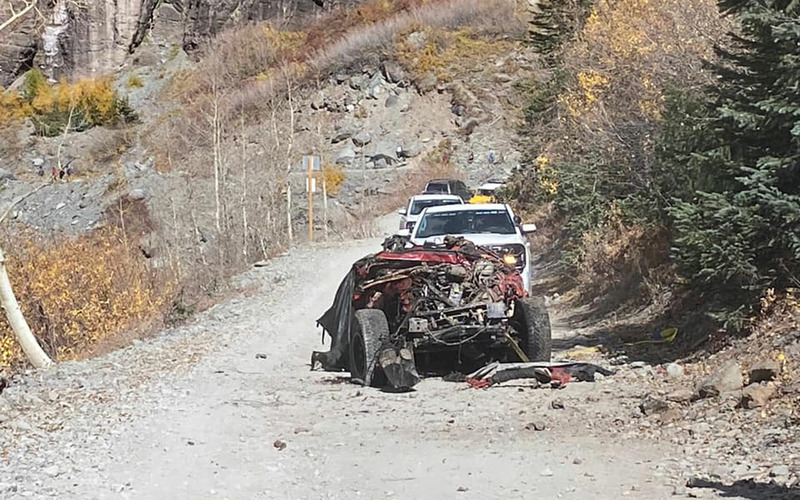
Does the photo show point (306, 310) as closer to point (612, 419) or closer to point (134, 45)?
point (612, 419)

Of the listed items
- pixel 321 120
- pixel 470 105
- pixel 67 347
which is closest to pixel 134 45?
pixel 321 120

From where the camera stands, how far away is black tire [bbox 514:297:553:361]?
40.0 ft

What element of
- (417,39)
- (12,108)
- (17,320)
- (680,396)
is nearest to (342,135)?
(417,39)

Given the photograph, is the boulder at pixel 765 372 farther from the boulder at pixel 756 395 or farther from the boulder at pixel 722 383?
the boulder at pixel 756 395

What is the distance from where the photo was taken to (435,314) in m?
11.9

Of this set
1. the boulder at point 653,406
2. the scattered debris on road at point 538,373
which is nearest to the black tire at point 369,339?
the scattered debris on road at point 538,373

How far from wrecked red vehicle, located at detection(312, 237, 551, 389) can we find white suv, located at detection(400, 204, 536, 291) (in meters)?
2.66

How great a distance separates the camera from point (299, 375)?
13.2 metres

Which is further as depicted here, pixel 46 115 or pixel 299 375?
pixel 46 115

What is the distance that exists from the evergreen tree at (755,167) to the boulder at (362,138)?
4867 cm

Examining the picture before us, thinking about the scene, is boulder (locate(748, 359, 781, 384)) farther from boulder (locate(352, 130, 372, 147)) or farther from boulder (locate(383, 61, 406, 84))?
boulder (locate(383, 61, 406, 84))

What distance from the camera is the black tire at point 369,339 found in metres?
11.7

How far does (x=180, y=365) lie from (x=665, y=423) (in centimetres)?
699

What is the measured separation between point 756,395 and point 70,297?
56.3 ft
